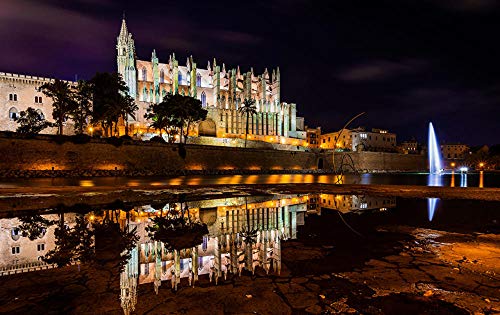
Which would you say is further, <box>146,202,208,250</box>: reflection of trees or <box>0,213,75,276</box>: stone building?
<box>146,202,208,250</box>: reflection of trees

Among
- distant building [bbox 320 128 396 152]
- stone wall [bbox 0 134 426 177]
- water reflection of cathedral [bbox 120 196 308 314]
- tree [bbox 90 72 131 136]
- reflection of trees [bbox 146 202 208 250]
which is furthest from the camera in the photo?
distant building [bbox 320 128 396 152]

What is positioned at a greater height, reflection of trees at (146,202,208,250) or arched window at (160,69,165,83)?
arched window at (160,69,165,83)

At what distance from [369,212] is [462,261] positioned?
504 cm

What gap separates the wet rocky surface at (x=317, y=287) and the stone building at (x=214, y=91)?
217 feet

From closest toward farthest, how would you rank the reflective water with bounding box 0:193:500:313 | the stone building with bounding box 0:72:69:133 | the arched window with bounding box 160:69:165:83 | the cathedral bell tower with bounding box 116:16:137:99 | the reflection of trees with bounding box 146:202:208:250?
the reflective water with bounding box 0:193:500:313
the reflection of trees with bounding box 146:202:208:250
the stone building with bounding box 0:72:69:133
the cathedral bell tower with bounding box 116:16:137:99
the arched window with bounding box 160:69:165:83

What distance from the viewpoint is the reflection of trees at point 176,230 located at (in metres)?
6.08

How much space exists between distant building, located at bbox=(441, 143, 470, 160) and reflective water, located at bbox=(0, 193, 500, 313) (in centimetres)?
13796

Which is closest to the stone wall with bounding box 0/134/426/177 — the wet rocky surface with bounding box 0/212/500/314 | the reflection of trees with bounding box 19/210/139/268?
the reflection of trees with bounding box 19/210/139/268

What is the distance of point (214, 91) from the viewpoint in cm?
7938

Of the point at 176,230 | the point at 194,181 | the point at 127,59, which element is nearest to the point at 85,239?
the point at 176,230

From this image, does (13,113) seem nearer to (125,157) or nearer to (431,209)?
(125,157)

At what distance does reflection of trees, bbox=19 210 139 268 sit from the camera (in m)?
5.21

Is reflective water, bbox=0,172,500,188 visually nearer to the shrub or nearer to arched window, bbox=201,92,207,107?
the shrub

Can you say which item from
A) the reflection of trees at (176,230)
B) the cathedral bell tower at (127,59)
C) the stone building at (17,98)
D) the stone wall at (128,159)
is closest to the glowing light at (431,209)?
the reflection of trees at (176,230)
